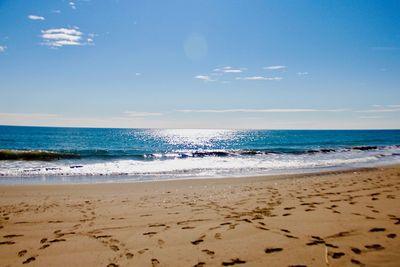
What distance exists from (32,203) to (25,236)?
394 centimetres

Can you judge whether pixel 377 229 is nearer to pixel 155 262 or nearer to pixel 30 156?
pixel 155 262

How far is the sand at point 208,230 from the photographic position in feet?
14.4

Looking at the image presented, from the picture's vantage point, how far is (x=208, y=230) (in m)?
5.66

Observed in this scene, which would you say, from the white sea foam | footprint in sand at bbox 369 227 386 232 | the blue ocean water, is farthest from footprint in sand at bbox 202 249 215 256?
the white sea foam

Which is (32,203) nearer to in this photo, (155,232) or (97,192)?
(97,192)

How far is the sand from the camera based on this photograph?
4.39 meters

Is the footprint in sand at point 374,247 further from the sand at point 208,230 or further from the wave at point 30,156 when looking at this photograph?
the wave at point 30,156

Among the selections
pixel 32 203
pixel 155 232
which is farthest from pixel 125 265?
pixel 32 203

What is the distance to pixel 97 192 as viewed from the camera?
11.2 meters

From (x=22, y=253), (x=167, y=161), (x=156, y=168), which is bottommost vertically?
(x=167, y=161)

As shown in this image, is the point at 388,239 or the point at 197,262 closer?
the point at 197,262

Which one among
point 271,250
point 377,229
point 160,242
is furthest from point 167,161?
point 271,250

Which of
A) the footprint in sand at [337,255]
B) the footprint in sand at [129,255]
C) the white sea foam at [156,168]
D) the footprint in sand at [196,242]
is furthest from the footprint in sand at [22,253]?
the white sea foam at [156,168]

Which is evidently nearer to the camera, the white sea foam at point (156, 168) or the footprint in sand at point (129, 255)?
the footprint in sand at point (129, 255)
